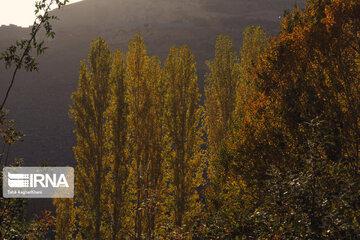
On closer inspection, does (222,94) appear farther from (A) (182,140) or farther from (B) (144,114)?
(B) (144,114)

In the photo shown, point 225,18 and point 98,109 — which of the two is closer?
point 98,109

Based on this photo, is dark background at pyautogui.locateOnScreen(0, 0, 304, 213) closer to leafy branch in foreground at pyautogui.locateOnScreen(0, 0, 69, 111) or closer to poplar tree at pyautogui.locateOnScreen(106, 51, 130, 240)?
poplar tree at pyautogui.locateOnScreen(106, 51, 130, 240)

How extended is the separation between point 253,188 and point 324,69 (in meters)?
3.58

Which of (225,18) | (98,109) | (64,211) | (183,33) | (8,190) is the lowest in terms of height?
(64,211)

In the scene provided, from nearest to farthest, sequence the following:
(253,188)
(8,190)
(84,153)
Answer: (8,190) < (253,188) < (84,153)

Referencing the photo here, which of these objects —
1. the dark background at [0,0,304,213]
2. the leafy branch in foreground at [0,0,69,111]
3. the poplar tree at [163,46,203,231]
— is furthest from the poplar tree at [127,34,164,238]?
the dark background at [0,0,304,213]

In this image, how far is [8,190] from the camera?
5.38 meters

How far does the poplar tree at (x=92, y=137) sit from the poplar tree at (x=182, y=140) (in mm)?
3054

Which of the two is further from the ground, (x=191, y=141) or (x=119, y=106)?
(x=119, y=106)

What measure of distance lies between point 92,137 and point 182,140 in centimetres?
422

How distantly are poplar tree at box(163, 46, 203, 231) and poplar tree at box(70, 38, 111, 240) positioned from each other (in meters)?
3.05

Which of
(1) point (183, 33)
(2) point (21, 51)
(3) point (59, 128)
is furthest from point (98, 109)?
(1) point (183, 33)

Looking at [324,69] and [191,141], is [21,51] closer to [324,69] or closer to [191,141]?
[324,69]

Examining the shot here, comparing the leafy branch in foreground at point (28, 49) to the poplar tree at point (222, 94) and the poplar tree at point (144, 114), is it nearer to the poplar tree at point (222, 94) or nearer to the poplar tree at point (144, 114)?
the poplar tree at point (144, 114)
